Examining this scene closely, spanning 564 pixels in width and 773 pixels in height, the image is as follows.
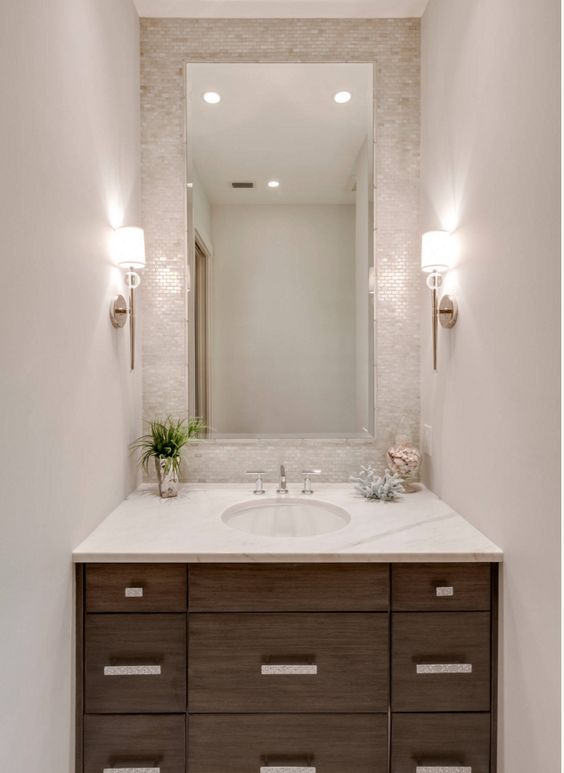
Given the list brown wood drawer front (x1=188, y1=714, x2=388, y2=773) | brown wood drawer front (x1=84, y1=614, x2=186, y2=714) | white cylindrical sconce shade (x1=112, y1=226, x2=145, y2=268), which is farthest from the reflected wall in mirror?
brown wood drawer front (x1=188, y1=714, x2=388, y2=773)

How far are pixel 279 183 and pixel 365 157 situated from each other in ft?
1.21

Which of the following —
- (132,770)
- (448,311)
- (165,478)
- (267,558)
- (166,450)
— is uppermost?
(448,311)

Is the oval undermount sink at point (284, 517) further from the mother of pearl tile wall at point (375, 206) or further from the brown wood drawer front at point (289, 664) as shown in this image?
the brown wood drawer front at point (289, 664)

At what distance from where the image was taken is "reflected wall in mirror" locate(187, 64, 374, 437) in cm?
215

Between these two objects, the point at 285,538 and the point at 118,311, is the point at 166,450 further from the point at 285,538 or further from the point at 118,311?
the point at 285,538

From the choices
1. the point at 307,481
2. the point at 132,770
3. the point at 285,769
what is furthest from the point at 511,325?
the point at 132,770

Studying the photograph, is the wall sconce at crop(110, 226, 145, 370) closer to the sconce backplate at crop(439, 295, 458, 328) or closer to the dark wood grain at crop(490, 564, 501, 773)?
the sconce backplate at crop(439, 295, 458, 328)

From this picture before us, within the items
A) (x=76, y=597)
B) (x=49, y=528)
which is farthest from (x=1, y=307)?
(x=76, y=597)

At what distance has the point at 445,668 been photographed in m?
1.45

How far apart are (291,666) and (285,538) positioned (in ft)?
1.10

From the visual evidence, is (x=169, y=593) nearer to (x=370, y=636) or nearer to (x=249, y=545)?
(x=249, y=545)

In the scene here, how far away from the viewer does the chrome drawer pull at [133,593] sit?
146 cm

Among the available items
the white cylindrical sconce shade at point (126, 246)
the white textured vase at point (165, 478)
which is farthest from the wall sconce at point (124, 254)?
the white textured vase at point (165, 478)

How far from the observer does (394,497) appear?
1.92 m
